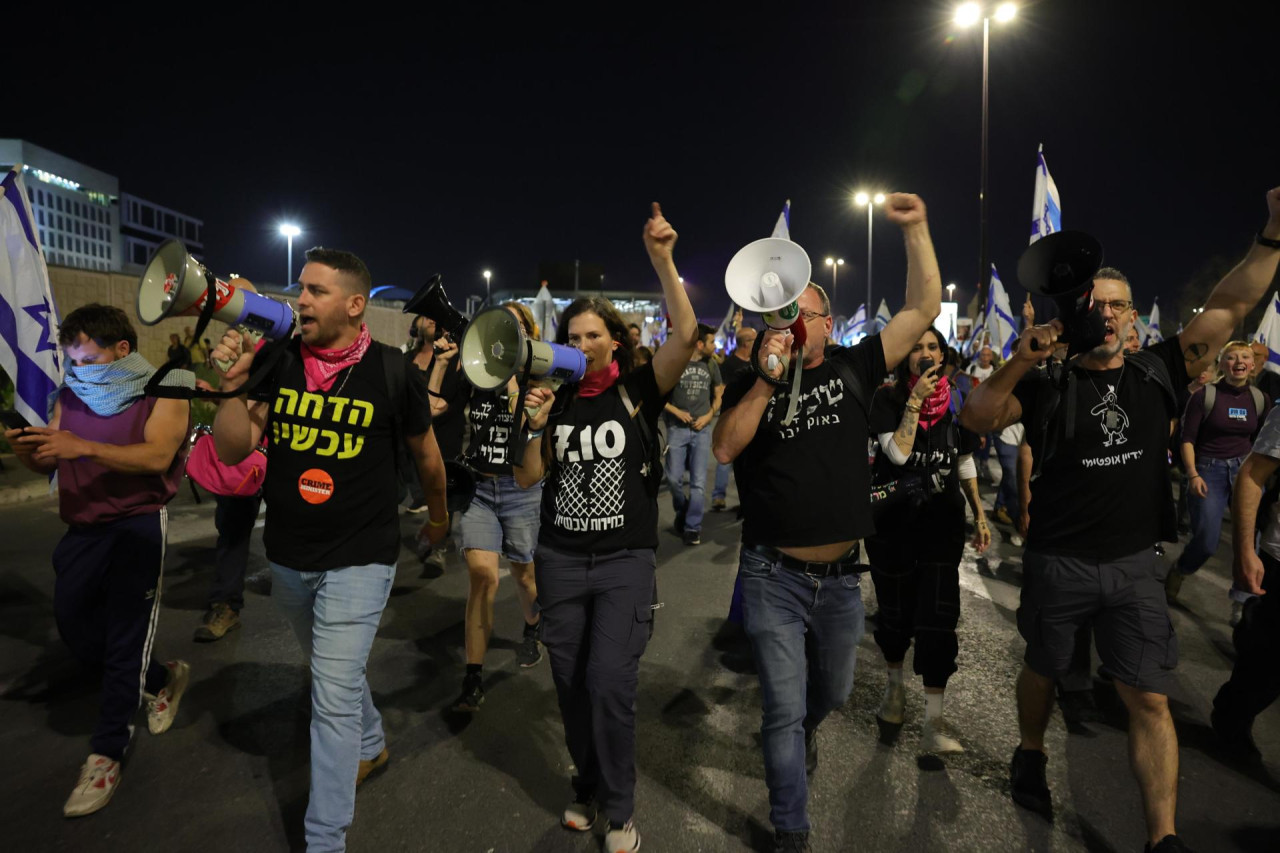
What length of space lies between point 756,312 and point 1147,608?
1.91m

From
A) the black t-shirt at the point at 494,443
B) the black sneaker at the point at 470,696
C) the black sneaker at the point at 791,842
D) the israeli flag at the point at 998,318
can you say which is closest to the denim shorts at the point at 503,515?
the black t-shirt at the point at 494,443

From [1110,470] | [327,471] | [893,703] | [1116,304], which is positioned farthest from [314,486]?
[1116,304]

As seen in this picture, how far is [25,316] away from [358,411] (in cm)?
282

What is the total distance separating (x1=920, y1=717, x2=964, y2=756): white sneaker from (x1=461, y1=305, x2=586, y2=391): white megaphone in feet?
7.92

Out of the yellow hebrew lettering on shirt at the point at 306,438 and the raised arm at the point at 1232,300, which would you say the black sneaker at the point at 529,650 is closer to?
the yellow hebrew lettering on shirt at the point at 306,438

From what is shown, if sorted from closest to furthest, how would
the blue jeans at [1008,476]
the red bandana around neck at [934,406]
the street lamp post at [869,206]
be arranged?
the red bandana around neck at [934,406], the blue jeans at [1008,476], the street lamp post at [869,206]

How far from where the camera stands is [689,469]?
773 centimetres

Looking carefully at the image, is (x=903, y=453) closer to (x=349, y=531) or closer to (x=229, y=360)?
(x=349, y=531)

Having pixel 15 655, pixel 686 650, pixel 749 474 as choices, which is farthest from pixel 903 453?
pixel 15 655

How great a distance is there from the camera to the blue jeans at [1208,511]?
535cm

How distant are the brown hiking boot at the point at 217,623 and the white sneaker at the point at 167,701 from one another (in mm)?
943

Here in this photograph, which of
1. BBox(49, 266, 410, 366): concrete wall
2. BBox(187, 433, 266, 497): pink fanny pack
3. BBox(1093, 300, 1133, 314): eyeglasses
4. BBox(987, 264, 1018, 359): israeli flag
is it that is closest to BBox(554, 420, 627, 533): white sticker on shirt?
BBox(1093, 300, 1133, 314): eyeglasses

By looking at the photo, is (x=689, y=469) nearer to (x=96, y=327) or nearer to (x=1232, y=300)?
(x=1232, y=300)

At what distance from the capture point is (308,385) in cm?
271
